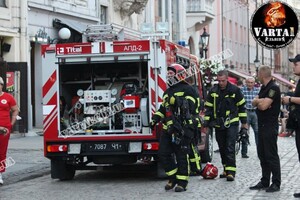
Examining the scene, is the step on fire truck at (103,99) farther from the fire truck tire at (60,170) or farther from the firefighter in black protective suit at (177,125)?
the firefighter in black protective suit at (177,125)

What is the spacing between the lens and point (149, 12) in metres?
36.7

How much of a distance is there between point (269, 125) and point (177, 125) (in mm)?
1374

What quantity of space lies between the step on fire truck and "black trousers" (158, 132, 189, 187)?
720 mm

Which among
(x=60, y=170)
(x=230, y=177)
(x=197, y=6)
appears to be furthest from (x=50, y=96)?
(x=197, y=6)

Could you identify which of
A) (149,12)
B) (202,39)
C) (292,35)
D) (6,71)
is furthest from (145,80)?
(149,12)

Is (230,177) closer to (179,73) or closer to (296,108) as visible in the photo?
(179,73)

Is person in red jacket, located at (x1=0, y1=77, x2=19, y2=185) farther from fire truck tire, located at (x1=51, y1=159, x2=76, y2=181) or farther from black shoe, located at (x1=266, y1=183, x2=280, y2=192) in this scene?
black shoe, located at (x1=266, y1=183, x2=280, y2=192)

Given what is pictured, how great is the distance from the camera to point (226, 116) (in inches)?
494

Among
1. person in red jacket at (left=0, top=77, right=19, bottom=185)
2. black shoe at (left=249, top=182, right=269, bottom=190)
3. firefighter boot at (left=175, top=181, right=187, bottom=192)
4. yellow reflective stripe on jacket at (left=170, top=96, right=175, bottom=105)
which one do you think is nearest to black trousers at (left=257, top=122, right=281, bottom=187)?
black shoe at (left=249, top=182, right=269, bottom=190)

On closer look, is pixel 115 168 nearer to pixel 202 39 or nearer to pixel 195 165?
pixel 195 165

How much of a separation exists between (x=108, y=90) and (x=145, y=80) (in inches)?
26.2

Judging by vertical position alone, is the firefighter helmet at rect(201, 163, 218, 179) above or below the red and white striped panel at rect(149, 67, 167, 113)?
below

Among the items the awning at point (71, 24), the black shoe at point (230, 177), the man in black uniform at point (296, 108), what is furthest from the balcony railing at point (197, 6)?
the man in black uniform at point (296, 108)

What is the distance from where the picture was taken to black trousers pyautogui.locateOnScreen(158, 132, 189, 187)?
440 inches
